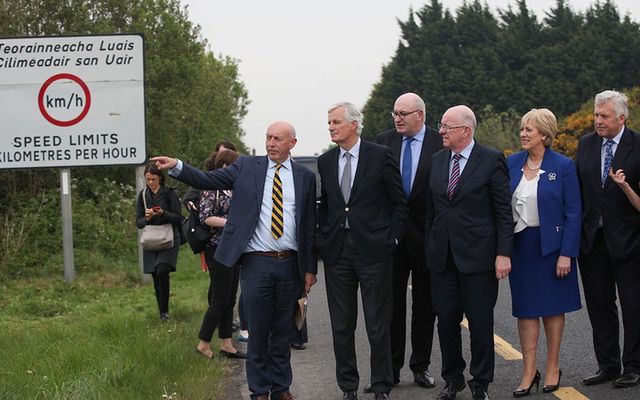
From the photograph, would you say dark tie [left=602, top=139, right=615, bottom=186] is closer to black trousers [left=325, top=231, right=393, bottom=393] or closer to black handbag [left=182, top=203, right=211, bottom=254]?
black trousers [left=325, top=231, right=393, bottom=393]

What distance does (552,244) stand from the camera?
292 inches

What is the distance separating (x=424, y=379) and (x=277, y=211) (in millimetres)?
1764

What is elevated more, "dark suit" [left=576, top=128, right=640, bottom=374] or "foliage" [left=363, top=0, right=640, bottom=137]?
"foliage" [left=363, top=0, right=640, bottom=137]

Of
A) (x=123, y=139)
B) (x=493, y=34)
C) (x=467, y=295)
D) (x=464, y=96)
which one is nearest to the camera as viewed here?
(x=467, y=295)

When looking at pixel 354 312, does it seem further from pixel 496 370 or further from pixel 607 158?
pixel 607 158

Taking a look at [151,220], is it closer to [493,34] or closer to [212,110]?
[212,110]

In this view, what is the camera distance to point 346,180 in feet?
24.8

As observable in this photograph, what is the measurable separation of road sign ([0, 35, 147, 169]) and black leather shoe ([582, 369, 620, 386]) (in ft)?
30.7

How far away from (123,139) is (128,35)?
5.17ft

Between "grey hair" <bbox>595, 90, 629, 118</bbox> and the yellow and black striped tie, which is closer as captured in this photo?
the yellow and black striped tie

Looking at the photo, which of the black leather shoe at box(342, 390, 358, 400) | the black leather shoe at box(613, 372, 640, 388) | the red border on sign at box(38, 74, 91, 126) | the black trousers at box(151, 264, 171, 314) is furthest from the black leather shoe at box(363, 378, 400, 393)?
the red border on sign at box(38, 74, 91, 126)

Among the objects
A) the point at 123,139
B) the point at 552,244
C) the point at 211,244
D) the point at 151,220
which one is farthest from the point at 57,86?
the point at 552,244

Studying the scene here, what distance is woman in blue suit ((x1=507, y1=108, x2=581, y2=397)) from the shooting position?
24.3 feet

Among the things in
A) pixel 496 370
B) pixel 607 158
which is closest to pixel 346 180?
pixel 607 158
